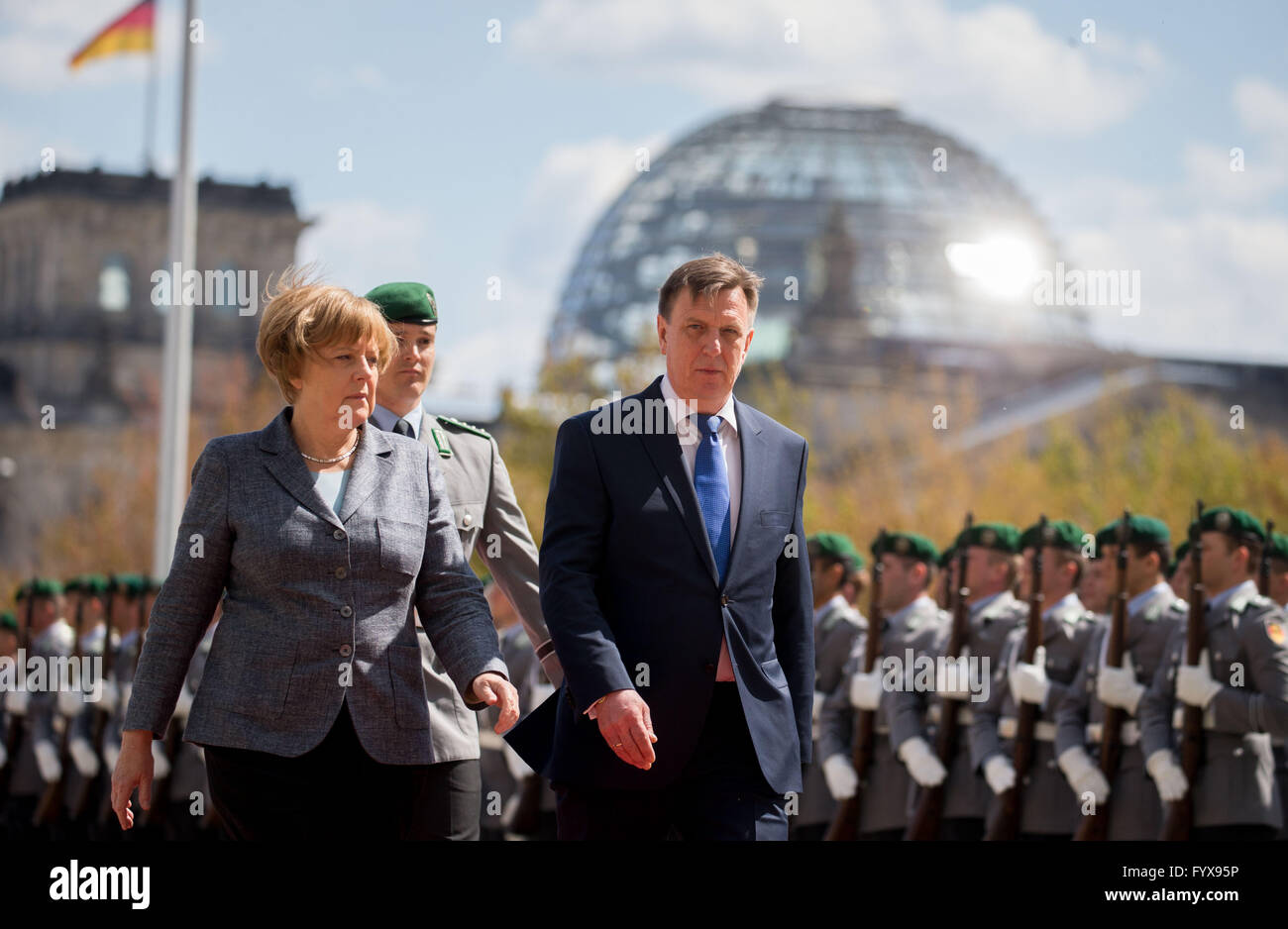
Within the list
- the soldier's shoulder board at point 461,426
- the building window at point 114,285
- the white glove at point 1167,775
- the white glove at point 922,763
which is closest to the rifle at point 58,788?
the white glove at point 922,763

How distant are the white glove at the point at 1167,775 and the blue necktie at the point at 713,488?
137 inches

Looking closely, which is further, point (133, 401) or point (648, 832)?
point (133, 401)

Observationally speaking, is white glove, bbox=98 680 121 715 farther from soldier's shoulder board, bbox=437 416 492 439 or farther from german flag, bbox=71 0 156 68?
german flag, bbox=71 0 156 68

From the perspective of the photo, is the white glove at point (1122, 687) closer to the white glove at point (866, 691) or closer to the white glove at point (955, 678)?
the white glove at point (955, 678)

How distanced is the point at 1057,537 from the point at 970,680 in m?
0.81

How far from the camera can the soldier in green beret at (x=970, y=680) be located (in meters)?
9.05

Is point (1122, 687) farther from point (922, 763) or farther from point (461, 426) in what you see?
point (461, 426)

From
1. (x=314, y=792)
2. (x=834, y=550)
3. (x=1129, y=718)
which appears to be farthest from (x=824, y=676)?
(x=314, y=792)
